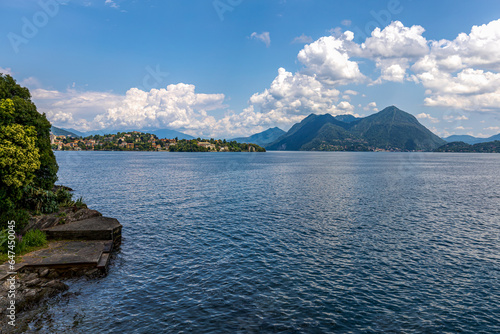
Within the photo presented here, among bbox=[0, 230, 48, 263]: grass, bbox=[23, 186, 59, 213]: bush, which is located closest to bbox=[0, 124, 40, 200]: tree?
bbox=[0, 230, 48, 263]: grass

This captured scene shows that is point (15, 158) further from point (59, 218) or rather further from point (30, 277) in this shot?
point (30, 277)

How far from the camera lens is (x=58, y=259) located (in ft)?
84.2

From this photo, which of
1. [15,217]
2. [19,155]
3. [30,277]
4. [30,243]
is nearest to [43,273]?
[30,277]

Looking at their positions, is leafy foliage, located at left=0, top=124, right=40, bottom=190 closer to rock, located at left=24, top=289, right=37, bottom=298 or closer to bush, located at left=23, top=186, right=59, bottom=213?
bush, located at left=23, top=186, right=59, bottom=213

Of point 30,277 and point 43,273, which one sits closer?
point 30,277

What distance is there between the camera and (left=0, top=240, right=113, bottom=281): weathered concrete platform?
24438mm

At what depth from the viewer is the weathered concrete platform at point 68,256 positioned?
24.4 m

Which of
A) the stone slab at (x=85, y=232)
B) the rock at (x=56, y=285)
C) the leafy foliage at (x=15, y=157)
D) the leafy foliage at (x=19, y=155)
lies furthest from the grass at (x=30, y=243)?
the rock at (x=56, y=285)

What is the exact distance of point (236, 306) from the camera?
2039 cm

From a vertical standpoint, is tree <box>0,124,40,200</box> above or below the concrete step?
above

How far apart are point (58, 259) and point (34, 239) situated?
5.91 m

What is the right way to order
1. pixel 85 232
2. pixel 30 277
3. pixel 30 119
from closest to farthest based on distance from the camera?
pixel 30 277 < pixel 85 232 < pixel 30 119

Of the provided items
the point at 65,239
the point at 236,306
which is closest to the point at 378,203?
the point at 236,306

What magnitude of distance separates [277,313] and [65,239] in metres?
26.3
